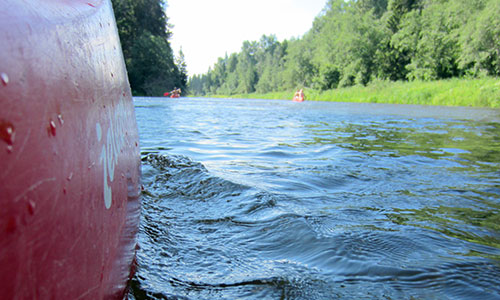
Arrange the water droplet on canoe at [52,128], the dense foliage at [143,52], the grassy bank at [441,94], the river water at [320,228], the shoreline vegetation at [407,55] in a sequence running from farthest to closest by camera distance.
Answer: the dense foliage at [143,52], the shoreline vegetation at [407,55], the grassy bank at [441,94], the river water at [320,228], the water droplet on canoe at [52,128]

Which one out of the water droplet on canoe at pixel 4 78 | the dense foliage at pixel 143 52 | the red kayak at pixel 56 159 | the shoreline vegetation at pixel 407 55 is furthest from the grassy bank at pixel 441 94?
the dense foliage at pixel 143 52

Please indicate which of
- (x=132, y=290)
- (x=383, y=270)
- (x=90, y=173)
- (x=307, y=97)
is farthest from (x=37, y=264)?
(x=307, y=97)

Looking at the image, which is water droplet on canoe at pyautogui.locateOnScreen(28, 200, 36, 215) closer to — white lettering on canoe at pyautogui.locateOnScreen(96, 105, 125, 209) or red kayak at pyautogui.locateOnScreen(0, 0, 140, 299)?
red kayak at pyautogui.locateOnScreen(0, 0, 140, 299)

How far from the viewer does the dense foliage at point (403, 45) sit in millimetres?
24531

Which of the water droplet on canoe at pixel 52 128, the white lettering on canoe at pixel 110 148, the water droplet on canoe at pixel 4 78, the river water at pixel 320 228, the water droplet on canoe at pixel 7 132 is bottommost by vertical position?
the river water at pixel 320 228

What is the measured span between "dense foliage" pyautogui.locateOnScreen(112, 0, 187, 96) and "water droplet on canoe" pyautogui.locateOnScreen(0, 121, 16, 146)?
4278cm

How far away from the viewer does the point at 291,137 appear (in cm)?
730

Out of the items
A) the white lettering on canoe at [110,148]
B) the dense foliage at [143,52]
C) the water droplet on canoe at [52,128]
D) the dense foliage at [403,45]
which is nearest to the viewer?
the water droplet on canoe at [52,128]

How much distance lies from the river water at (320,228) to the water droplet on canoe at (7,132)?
1162 millimetres

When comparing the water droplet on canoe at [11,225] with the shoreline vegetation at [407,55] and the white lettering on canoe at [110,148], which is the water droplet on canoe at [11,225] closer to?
the white lettering on canoe at [110,148]

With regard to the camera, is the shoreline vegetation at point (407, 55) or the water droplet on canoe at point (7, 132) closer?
the water droplet on canoe at point (7, 132)

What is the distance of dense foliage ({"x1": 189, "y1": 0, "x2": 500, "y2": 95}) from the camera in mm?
24531

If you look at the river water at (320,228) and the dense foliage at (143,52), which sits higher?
the dense foliage at (143,52)

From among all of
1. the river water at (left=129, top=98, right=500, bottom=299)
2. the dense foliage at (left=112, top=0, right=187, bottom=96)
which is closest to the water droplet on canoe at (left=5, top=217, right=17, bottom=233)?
the river water at (left=129, top=98, right=500, bottom=299)
